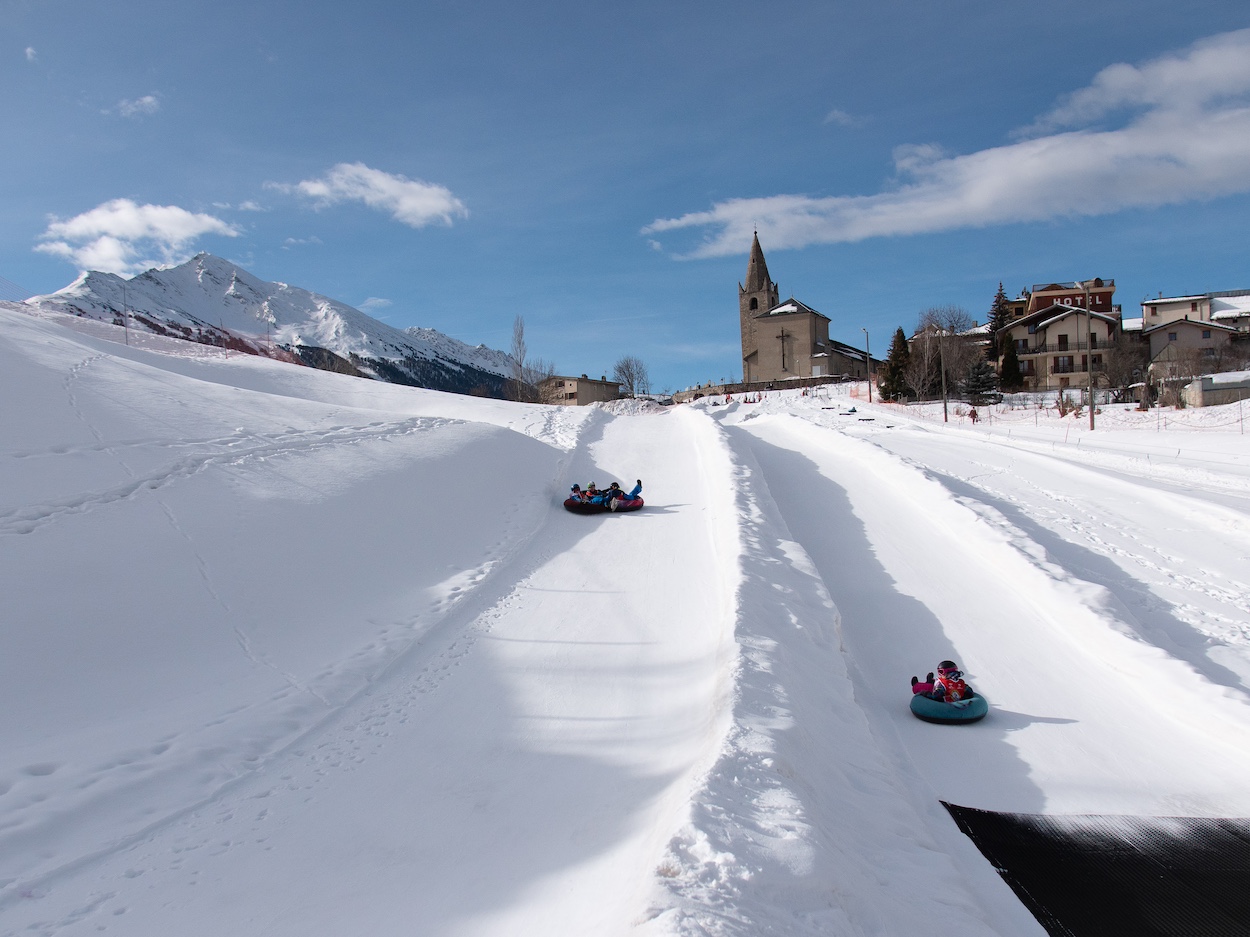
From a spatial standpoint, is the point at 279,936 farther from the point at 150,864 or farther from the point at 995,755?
the point at 995,755

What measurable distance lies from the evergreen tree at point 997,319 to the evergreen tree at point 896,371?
312 inches

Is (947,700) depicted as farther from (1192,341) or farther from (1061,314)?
(1192,341)

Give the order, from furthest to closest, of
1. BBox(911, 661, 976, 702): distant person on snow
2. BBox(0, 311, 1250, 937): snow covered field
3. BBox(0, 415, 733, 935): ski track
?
BBox(911, 661, 976, 702): distant person on snow
BBox(0, 311, 1250, 937): snow covered field
BBox(0, 415, 733, 935): ski track

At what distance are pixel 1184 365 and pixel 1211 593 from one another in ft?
141

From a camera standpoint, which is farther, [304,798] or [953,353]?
[953,353]

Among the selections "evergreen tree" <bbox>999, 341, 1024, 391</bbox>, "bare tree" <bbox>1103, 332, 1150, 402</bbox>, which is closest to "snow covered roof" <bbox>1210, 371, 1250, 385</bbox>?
"bare tree" <bbox>1103, 332, 1150, 402</bbox>

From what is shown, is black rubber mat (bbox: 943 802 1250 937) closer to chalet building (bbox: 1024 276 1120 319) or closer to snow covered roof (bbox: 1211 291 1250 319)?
chalet building (bbox: 1024 276 1120 319)

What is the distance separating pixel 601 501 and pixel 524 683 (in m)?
8.10

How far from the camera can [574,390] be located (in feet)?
265

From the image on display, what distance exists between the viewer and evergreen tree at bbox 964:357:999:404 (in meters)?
51.6

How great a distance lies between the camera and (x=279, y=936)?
385 centimetres

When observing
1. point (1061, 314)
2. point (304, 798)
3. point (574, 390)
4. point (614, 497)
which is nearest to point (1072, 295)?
point (1061, 314)

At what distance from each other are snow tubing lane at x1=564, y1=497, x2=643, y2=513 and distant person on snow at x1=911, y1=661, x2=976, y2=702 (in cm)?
849

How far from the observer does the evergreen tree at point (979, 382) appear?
169 ft
